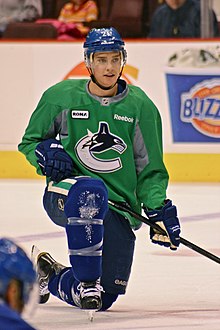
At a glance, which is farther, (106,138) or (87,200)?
(106,138)

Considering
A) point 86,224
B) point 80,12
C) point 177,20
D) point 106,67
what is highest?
point 106,67

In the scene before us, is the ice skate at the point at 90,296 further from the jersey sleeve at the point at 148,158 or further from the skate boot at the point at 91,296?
the jersey sleeve at the point at 148,158

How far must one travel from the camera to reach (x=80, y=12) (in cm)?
799

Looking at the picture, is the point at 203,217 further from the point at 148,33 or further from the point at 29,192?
the point at 148,33

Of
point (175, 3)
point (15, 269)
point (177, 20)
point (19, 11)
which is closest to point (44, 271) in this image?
point (15, 269)

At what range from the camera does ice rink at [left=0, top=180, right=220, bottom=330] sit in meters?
3.11

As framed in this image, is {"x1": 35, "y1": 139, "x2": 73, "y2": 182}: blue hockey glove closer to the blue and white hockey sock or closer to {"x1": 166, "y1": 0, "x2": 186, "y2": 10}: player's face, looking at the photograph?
the blue and white hockey sock

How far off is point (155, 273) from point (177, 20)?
3.56 metres

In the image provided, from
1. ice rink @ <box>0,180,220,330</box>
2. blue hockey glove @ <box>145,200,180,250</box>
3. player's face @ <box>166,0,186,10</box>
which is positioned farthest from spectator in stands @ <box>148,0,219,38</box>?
blue hockey glove @ <box>145,200,180,250</box>

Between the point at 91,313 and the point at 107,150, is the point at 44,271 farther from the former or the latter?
the point at 107,150

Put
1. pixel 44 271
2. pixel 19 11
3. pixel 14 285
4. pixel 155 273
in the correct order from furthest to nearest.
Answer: pixel 19 11, pixel 155 273, pixel 44 271, pixel 14 285

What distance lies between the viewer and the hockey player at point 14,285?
146cm

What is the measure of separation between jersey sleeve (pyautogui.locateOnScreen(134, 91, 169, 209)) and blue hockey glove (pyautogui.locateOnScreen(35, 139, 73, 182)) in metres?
0.23

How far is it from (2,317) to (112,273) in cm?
177
